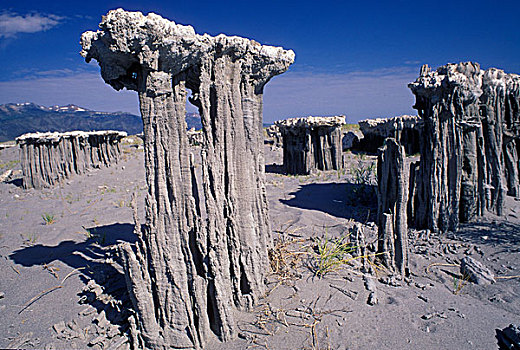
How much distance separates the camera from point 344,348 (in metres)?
3.42

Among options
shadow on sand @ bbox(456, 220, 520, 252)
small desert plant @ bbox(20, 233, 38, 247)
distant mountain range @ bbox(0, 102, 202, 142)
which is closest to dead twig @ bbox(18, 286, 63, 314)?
small desert plant @ bbox(20, 233, 38, 247)

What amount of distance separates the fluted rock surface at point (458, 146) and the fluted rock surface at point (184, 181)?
15.8 ft

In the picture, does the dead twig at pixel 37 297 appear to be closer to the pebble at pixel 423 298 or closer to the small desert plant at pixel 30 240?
the small desert plant at pixel 30 240

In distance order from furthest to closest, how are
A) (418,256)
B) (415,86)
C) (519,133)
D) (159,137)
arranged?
(519,133), (415,86), (418,256), (159,137)

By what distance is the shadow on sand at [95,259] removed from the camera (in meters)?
3.97

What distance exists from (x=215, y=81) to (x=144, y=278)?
2.43 meters

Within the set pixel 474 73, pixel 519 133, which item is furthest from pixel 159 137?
pixel 519 133

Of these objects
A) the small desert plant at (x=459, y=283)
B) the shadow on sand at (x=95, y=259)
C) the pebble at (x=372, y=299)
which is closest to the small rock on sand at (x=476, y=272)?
the small desert plant at (x=459, y=283)

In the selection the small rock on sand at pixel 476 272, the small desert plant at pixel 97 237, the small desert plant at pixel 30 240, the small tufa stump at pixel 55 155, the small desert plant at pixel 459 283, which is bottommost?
the small desert plant at pixel 459 283

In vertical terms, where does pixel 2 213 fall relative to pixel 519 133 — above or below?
below

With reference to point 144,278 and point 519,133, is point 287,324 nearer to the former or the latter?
point 144,278

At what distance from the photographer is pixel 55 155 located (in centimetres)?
1363

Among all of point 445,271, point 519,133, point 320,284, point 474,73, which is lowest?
point 445,271

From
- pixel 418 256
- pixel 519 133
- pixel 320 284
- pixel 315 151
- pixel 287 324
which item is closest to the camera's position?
pixel 287 324
